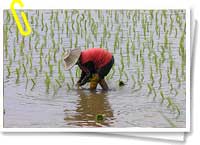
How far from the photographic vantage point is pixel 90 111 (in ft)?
48.9

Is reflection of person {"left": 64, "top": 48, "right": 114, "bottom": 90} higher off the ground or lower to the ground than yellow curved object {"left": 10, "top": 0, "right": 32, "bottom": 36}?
lower

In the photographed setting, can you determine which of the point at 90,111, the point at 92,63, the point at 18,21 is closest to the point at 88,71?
the point at 92,63

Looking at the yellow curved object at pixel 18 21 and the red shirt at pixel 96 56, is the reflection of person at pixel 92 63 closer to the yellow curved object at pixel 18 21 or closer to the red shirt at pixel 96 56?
the red shirt at pixel 96 56

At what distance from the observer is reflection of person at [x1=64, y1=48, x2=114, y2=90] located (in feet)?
48.9

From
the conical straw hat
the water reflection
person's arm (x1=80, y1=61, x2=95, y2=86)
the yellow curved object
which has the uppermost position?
the yellow curved object

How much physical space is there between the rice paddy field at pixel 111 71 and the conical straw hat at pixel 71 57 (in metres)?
0.02

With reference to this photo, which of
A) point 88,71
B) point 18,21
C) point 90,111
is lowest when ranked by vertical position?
point 90,111

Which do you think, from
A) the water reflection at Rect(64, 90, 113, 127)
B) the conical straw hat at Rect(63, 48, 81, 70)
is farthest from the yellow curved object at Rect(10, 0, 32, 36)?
the water reflection at Rect(64, 90, 113, 127)

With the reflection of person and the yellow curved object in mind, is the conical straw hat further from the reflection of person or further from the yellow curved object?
the yellow curved object

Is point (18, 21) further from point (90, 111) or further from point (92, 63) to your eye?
point (90, 111)

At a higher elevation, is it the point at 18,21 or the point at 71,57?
the point at 18,21

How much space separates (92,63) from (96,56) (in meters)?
0.04
